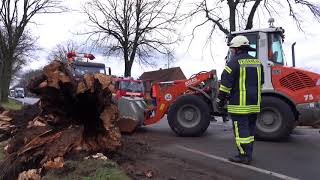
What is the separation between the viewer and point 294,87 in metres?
10.7

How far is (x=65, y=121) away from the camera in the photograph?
845cm

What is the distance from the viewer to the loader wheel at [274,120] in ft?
34.8

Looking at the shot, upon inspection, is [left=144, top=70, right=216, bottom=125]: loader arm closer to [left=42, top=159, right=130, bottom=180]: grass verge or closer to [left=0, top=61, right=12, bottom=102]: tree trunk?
[left=42, top=159, right=130, bottom=180]: grass verge

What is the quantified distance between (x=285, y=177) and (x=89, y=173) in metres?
2.78

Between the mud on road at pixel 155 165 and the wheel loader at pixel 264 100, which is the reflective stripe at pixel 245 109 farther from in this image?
the wheel loader at pixel 264 100

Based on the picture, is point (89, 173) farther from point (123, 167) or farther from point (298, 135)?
point (298, 135)

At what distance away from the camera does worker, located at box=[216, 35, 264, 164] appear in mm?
7980

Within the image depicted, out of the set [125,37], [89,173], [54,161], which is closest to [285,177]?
[89,173]

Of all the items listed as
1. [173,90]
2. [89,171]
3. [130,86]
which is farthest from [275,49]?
[130,86]

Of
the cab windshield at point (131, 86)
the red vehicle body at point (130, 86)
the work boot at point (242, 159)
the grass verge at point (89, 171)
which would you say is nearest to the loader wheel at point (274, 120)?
the work boot at point (242, 159)

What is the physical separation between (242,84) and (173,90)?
13.8 ft

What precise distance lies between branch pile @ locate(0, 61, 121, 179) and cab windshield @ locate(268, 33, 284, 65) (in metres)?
4.39

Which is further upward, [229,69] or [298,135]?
[229,69]

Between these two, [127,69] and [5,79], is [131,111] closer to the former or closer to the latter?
[5,79]
